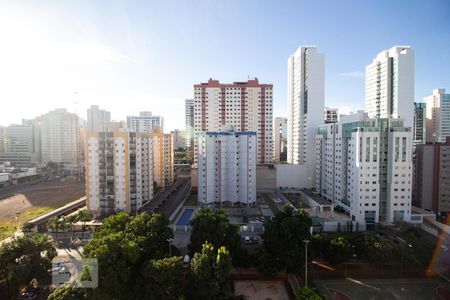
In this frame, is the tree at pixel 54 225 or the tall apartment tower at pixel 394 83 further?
the tall apartment tower at pixel 394 83

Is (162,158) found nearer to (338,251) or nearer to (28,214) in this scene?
(28,214)

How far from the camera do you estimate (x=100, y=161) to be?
2056 cm

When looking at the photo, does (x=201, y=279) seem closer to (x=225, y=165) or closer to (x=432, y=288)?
(x=432, y=288)

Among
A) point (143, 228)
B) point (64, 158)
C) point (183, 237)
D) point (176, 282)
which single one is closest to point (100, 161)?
point (183, 237)

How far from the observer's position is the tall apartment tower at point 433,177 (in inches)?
837

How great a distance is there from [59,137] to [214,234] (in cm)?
4641

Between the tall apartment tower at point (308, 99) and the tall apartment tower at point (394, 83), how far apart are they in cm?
661

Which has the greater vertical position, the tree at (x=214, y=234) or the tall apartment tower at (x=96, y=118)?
the tall apartment tower at (x=96, y=118)

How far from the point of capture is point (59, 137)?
157ft

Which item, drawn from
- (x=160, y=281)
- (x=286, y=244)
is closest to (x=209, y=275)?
(x=160, y=281)

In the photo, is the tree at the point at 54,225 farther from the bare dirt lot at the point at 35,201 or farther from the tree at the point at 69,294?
the tree at the point at 69,294

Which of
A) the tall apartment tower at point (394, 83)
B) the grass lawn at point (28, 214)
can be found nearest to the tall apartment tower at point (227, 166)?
the grass lawn at point (28, 214)

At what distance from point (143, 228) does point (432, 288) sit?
1277 cm

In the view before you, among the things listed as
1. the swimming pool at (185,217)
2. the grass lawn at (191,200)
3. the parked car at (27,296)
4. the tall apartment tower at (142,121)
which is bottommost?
the parked car at (27,296)
